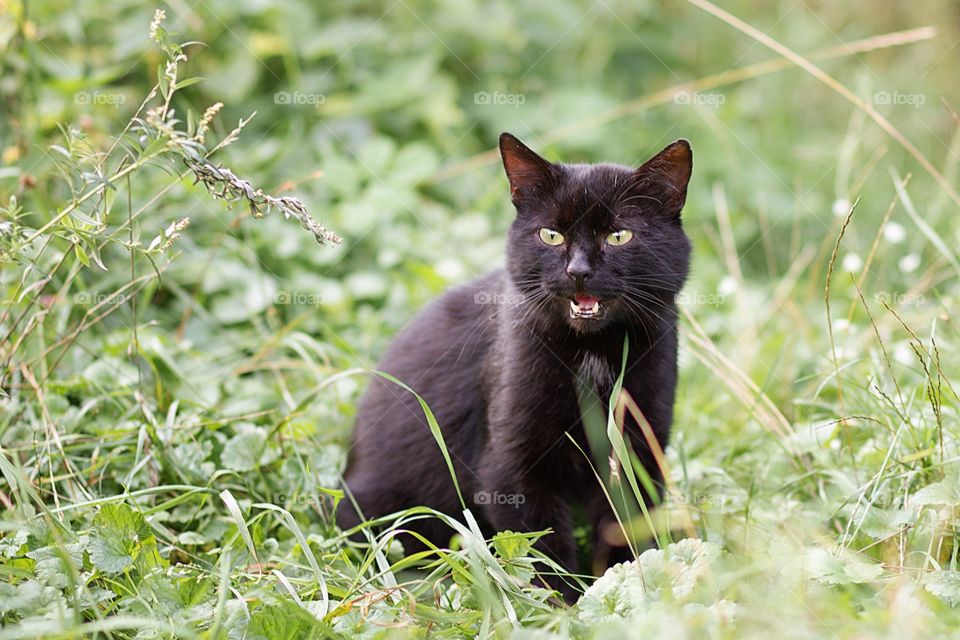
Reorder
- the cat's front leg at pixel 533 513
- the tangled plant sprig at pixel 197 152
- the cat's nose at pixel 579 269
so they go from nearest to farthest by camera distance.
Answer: the tangled plant sprig at pixel 197 152
the cat's nose at pixel 579 269
the cat's front leg at pixel 533 513

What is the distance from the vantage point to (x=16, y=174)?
3398mm

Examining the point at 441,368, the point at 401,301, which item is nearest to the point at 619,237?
the point at 441,368

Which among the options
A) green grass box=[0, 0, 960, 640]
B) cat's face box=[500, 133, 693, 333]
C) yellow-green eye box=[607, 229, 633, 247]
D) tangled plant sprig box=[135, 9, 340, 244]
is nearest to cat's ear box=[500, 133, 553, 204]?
cat's face box=[500, 133, 693, 333]

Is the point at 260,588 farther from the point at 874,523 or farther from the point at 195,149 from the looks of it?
the point at 874,523

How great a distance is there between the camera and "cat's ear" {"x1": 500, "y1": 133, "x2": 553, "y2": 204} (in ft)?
8.96

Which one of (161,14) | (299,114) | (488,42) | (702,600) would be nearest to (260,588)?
(702,600)

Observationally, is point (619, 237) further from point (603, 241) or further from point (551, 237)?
point (551, 237)

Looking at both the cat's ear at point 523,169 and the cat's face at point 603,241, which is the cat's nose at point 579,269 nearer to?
the cat's face at point 603,241

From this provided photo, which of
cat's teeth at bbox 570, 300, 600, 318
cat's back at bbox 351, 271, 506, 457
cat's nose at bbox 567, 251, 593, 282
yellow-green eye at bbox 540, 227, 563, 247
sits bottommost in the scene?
cat's back at bbox 351, 271, 506, 457

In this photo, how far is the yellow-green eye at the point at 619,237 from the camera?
2.61 meters

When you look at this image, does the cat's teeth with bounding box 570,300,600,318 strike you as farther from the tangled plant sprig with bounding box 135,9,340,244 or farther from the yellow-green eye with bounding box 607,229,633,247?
the tangled plant sprig with bounding box 135,9,340,244

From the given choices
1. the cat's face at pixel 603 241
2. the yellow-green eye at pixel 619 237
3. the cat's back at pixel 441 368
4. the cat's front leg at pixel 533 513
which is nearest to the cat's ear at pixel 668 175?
the cat's face at pixel 603 241

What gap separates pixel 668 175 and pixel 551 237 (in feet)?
1.26

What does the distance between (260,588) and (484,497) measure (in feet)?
2.71
